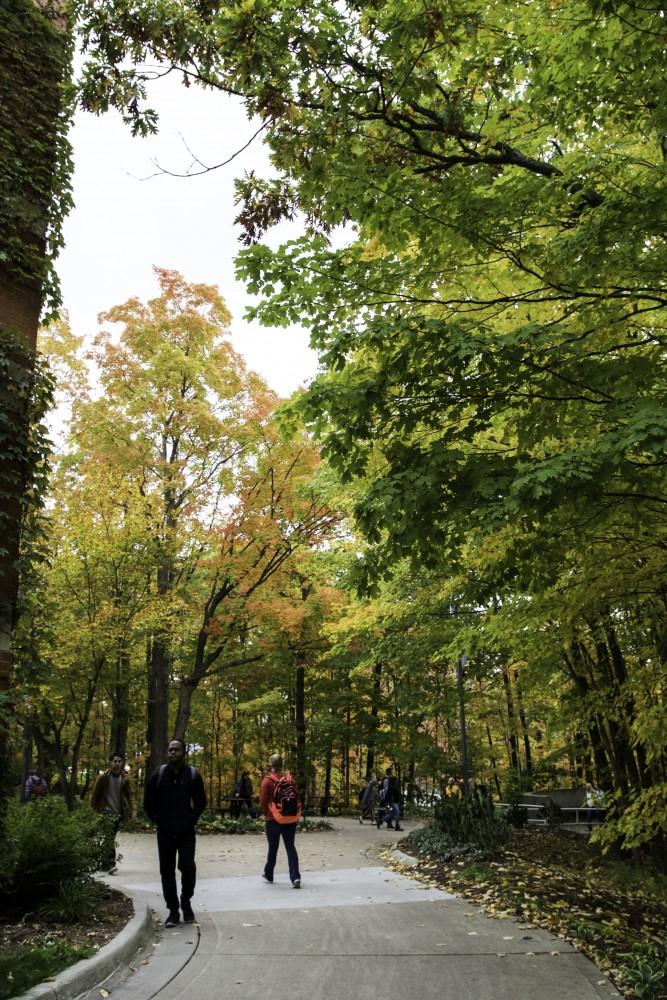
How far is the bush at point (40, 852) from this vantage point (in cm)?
620

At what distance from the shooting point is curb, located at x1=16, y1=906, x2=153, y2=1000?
4359 millimetres

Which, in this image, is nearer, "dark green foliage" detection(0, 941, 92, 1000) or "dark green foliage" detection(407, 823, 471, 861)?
"dark green foliage" detection(0, 941, 92, 1000)

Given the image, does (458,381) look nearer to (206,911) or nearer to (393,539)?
(393,539)

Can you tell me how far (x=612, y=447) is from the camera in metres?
4.32

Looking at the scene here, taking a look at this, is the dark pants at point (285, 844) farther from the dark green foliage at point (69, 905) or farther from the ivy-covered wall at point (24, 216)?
the ivy-covered wall at point (24, 216)

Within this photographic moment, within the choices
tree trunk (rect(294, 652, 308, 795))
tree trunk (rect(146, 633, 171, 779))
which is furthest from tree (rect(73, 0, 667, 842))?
tree trunk (rect(294, 652, 308, 795))

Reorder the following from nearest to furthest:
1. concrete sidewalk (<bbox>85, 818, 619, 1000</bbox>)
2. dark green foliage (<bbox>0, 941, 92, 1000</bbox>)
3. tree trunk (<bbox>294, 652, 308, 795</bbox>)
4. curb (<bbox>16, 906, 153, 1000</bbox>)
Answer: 1. dark green foliage (<bbox>0, 941, 92, 1000</bbox>)
2. curb (<bbox>16, 906, 153, 1000</bbox>)
3. concrete sidewalk (<bbox>85, 818, 619, 1000</bbox>)
4. tree trunk (<bbox>294, 652, 308, 795</bbox>)

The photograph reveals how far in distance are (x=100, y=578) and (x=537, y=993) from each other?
38.4 ft

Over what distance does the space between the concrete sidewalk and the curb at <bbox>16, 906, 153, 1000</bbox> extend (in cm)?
11

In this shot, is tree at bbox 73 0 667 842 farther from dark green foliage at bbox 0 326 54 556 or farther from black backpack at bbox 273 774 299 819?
black backpack at bbox 273 774 299 819

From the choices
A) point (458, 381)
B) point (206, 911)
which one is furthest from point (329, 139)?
point (206, 911)

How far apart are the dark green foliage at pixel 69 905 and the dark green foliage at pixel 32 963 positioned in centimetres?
72

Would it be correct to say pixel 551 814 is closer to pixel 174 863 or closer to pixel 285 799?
pixel 285 799

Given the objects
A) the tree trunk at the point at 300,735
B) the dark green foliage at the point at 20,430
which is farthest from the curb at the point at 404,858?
the tree trunk at the point at 300,735
